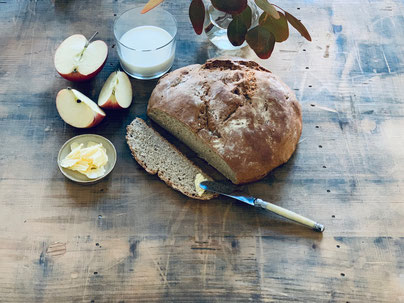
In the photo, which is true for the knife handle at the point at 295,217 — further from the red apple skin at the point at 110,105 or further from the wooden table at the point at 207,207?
the red apple skin at the point at 110,105

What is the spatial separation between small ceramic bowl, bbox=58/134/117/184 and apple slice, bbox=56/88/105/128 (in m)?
0.08

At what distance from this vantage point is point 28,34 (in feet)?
8.86

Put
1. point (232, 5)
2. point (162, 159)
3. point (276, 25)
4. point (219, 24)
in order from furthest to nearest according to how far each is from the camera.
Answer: point (219, 24)
point (162, 159)
point (276, 25)
point (232, 5)

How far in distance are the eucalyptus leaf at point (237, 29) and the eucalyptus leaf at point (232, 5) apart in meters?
0.17

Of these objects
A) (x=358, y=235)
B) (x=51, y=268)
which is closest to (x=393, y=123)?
(x=358, y=235)

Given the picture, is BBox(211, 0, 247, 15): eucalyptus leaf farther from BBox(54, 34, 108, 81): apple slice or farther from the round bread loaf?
BBox(54, 34, 108, 81): apple slice

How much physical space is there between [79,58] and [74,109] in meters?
0.33

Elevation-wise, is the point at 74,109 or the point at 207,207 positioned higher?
the point at 74,109

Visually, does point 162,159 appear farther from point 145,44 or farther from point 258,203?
point 145,44

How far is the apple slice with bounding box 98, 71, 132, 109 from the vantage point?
2.35 meters

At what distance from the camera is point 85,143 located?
89.9 inches

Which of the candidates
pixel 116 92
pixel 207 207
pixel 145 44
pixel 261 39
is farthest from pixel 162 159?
pixel 261 39

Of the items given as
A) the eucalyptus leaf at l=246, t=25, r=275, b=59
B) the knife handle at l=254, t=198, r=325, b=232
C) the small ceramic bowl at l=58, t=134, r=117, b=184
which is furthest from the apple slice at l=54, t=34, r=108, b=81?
the knife handle at l=254, t=198, r=325, b=232

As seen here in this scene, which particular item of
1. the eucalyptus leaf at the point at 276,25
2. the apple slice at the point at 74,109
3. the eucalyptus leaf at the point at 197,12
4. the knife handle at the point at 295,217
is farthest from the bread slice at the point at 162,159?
the eucalyptus leaf at the point at 276,25
